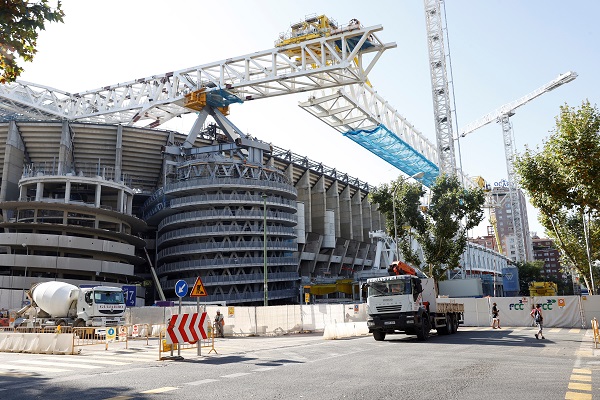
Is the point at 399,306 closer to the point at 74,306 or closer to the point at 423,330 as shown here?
the point at 423,330

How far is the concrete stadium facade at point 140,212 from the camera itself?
2228 inches

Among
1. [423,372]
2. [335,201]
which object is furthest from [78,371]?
[335,201]

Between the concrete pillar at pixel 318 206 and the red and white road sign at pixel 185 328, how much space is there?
70.0 metres

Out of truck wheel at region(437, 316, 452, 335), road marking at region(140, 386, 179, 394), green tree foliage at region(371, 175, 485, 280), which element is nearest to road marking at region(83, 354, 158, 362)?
road marking at region(140, 386, 179, 394)

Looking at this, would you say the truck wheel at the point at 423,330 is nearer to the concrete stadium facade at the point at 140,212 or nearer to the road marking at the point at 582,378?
the road marking at the point at 582,378

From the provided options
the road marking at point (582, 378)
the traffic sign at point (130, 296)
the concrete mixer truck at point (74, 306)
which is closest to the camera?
the road marking at point (582, 378)

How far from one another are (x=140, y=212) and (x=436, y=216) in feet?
173

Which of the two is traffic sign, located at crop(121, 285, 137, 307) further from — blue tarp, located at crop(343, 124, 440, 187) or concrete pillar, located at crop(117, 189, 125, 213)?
blue tarp, located at crop(343, 124, 440, 187)

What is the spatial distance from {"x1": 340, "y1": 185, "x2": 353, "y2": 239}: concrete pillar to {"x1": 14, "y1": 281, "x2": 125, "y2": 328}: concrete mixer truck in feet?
227

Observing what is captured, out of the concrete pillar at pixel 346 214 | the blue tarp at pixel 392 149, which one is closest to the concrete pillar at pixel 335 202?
the concrete pillar at pixel 346 214

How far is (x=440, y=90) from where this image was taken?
65.7 metres

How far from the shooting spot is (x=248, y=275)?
204 ft

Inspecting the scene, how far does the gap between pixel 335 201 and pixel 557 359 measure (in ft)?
259

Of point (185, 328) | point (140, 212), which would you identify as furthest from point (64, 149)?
point (185, 328)
